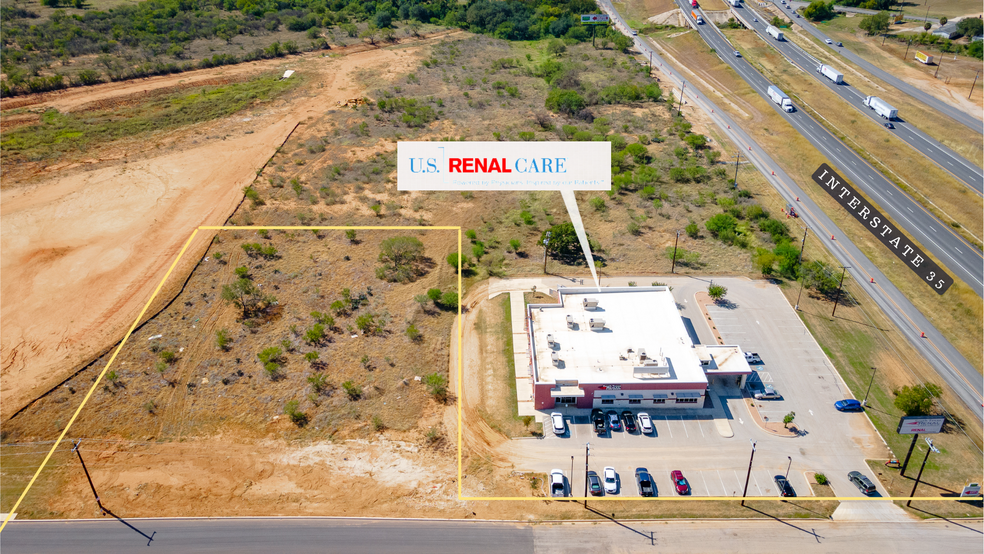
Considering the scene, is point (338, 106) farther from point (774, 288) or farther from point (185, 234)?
point (774, 288)

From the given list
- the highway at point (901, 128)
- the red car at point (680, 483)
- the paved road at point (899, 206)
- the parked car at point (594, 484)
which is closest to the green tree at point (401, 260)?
the parked car at point (594, 484)

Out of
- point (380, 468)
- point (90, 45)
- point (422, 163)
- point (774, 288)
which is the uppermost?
point (90, 45)

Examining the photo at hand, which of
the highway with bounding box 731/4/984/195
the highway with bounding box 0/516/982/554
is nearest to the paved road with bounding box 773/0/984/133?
the highway with bounding box 731/4/984/195

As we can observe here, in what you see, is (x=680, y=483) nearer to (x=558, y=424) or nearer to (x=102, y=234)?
(x=558, y=424)

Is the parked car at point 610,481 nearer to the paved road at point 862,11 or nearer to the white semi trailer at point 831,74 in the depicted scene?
the white semi trailer at point 831,74

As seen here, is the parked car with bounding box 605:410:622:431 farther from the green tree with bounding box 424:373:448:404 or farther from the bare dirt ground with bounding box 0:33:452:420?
the bare dirt ground with bounding box 0:33:452:420

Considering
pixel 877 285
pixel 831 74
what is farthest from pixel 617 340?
pixel 831 74

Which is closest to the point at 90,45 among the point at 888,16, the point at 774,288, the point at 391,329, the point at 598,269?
the point at 391,329
